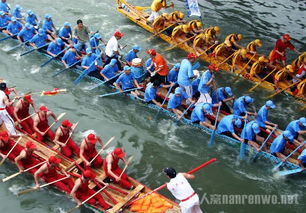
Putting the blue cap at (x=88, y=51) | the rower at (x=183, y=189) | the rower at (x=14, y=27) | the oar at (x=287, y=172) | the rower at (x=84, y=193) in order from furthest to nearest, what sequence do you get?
the rower at (x=14, y=27), the blue cap at (x=88, y=51), the oar at (x=287, y=172), the rower at (x=84, y=193), the rower at (x=183, y=189)

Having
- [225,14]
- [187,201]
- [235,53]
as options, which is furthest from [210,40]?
[187,201]

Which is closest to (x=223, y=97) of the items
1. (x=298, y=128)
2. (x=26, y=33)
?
(x=298, y=128)

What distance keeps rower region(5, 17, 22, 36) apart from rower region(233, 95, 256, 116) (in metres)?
13.3

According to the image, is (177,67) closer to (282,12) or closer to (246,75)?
(246,75)

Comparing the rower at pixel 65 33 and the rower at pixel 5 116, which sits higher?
the rower at pixel 65 33

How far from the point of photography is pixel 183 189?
31.0 ft

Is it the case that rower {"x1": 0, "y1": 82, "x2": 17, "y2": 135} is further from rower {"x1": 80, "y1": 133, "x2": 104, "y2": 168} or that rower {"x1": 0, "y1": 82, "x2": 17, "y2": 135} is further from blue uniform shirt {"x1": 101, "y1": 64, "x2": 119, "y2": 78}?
blue uniform shirt {"x1": 101, "y1": 64, "x2": 119, "y2": 78}

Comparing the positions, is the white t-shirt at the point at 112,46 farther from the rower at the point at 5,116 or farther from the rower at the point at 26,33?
the rower at the point at 5,116

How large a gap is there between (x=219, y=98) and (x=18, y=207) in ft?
28.2

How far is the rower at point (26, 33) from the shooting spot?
19.9 m

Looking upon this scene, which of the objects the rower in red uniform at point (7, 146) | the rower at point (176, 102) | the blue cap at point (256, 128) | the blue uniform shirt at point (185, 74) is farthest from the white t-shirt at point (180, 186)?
the blue uniform shirt at point (185, 74)

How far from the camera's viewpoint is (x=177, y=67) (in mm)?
15922

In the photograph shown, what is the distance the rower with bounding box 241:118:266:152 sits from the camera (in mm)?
12995

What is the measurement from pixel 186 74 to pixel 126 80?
284 cm
